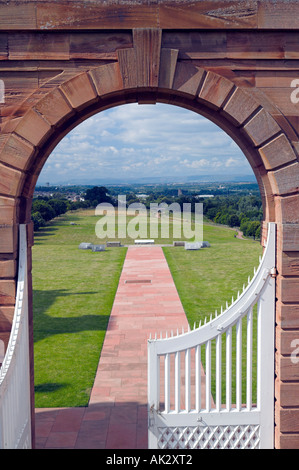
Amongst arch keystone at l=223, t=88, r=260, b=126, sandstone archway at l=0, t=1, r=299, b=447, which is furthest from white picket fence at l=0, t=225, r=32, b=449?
arch keystone at l=223, t=88, r=260, b=126

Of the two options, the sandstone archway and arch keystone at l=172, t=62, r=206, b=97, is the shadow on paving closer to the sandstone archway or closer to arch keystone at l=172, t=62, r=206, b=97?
the sandstone archway

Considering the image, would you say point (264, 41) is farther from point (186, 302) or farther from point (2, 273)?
point (186, 302)

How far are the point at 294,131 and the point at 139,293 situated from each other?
42.3 feet

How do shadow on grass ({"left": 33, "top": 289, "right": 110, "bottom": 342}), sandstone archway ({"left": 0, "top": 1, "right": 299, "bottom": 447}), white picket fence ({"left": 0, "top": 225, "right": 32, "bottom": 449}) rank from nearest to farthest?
white picket fence ({"left": 0, "top": 225, "right": 32, "bottom": 449})
sandstone archway ({"left": 0, "top": 1, "right": 299, "bottom": 447})
shadow on grass ({"left": 33, "top": 289, "right": 110, "bottom": 342})

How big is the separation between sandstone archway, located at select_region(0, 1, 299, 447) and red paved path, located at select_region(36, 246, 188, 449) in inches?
108

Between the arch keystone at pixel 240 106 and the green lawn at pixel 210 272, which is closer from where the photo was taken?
the arch keystone at pixel 240 106

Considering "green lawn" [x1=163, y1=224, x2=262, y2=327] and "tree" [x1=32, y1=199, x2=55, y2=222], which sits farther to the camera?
"tree" [x1=32, y1=199, x2=55, y2=222]

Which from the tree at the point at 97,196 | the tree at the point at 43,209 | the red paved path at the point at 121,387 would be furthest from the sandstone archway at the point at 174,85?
the tree at the point at 97,196

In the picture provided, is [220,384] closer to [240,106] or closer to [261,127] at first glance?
[261,127]

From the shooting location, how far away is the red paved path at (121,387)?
7477 millimetres

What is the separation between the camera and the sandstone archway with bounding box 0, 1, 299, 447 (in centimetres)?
560

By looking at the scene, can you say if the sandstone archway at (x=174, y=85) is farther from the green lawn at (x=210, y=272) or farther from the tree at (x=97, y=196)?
the tree at (x=97, y=196)

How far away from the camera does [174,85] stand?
5715 millimetres

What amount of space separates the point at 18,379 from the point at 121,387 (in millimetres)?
4492
